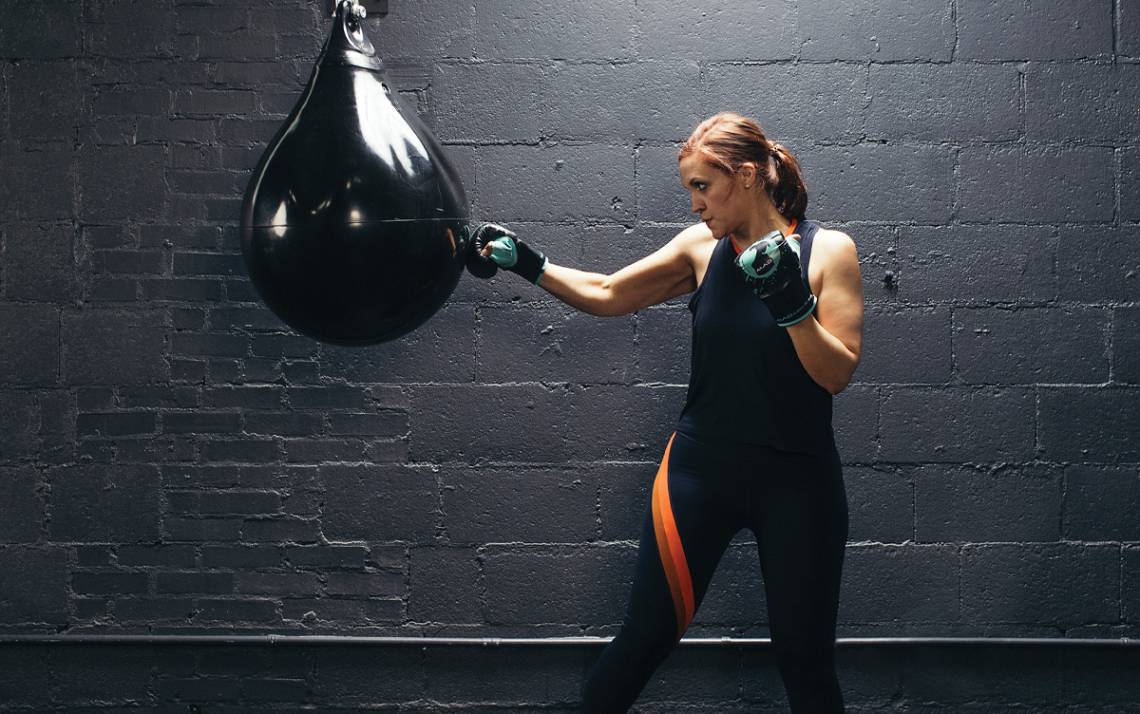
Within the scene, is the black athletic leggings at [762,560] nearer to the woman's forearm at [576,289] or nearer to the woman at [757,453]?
the woman at [757,453]

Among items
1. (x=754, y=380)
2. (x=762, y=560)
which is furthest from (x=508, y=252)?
(x=762, y=560)

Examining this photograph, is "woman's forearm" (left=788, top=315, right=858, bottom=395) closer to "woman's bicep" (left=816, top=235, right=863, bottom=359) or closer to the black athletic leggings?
"woman's bicep" (left=816, top=235, right=863, bottom=359)

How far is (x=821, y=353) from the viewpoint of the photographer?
219 cm

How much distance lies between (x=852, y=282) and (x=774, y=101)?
2.75 ft

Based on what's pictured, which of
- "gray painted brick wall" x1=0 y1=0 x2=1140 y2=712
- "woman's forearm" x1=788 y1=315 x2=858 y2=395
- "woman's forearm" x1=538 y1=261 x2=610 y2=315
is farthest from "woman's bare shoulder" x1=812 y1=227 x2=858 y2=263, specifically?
"gray painted brick wall" x1=0 y1=0 x2=1140 y2=712

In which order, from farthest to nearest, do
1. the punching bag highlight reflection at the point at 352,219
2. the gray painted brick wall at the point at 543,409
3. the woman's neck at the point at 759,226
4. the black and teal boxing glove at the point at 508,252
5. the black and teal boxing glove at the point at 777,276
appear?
1. the gray painted brick wall at the point at 543,409
2. the black and teal boxing glove at the point at 508,252
3. the woman's neck at the point at 759,226
4. the black and teal boxing glove at the point at 777,276
5. the punching bag highlight reflection at the point at 352,219

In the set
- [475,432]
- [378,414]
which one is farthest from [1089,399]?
[378,414]

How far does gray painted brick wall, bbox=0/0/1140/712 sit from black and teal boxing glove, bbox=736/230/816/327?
83cm

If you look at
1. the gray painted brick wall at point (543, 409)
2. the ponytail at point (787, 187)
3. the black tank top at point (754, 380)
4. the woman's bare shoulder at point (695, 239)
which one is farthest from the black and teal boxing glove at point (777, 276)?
the gray painted brick wall at point (543, 409)

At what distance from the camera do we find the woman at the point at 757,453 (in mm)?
2244

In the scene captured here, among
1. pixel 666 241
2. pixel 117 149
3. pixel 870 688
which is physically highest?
pixel 117 149

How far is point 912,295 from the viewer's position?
9.65 ft

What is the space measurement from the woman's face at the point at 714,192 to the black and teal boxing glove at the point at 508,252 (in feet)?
1.40

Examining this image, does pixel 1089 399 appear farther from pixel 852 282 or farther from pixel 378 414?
pixel 378 414
